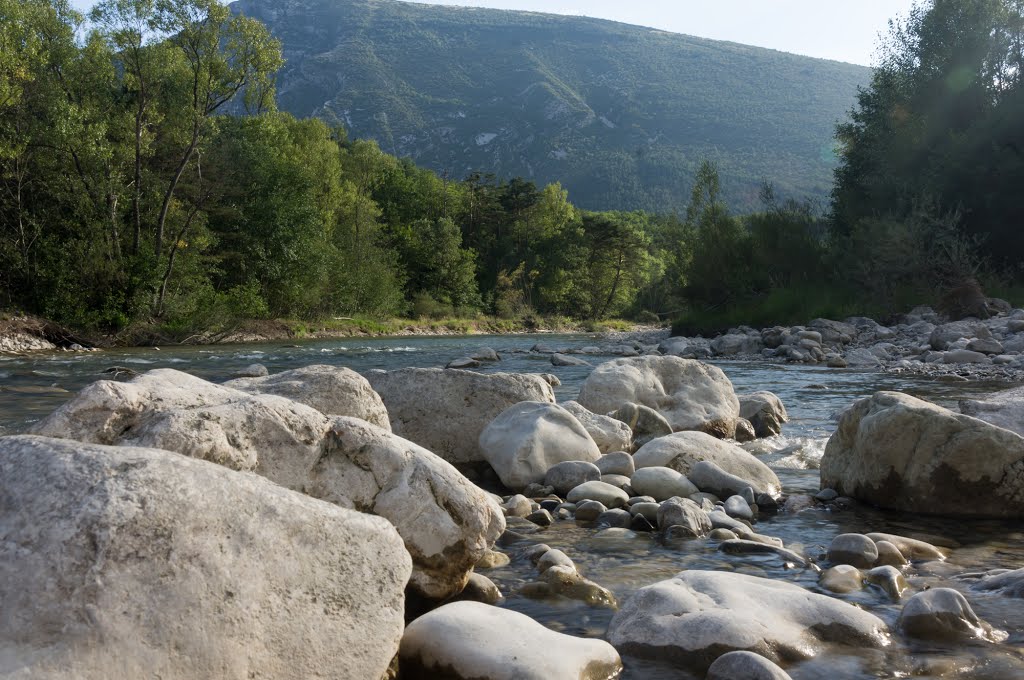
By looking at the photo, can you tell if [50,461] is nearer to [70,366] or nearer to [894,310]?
[70,366]

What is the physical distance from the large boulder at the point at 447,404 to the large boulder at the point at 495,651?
435 cm

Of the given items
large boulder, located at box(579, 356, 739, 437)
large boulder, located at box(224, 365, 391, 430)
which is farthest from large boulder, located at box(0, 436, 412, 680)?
large boulder, located at box(579, 356, 739, 437)

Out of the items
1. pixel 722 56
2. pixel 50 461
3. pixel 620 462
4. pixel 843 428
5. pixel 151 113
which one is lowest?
pixel 620 462

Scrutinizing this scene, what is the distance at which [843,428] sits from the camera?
20.9 ft

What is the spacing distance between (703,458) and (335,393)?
3.08 metres

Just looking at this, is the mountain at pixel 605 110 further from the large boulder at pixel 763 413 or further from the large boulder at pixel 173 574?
the large boulder at pixel 173 574

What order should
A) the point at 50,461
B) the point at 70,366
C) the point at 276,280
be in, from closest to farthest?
1. the point at 50,461
2. the point at 70,366
3. the point at 276,280

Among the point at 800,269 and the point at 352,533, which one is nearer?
the point at 352,533

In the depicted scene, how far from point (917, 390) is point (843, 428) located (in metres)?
6.72

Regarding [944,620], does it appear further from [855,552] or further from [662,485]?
[662,485]

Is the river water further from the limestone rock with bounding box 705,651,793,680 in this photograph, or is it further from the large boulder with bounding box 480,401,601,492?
the large boulder with bounding box 480,401,601,492

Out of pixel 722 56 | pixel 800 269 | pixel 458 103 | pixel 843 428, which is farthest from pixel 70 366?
pixel 722 56

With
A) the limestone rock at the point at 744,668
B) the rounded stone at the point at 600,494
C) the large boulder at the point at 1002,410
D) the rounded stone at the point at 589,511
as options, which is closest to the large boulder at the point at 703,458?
the rounded stone at the point at 600,494

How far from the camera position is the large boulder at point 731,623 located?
3.15 metres
